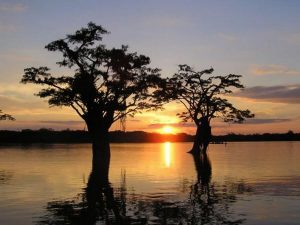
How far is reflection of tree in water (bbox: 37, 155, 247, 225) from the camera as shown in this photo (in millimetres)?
17188

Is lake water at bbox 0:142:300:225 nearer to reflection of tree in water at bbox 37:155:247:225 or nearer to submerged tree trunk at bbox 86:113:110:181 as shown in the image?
reflection of tree in water at bbox 37:155:247:225

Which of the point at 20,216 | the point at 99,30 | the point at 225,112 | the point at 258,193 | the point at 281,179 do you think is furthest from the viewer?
the point at 225,112

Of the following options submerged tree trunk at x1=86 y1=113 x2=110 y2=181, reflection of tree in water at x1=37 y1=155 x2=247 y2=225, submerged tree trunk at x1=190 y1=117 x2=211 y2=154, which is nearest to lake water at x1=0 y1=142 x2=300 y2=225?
reflection of tree in water at x1=37 y1=155 x2=247 y2=225

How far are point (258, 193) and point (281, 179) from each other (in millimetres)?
7571

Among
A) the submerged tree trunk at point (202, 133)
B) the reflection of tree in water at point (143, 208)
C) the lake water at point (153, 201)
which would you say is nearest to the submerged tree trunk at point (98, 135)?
the lake water at point (153, 201)

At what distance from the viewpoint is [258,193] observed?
24.5 m

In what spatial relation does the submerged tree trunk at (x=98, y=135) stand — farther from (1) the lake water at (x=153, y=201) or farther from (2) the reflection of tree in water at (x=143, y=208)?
(2) the reflection of tree in water at (x=143, y=208)

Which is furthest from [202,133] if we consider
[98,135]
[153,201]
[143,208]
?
[143,208]

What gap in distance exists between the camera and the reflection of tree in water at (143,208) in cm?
1719

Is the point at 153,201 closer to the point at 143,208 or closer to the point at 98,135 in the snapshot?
the point at 143,208

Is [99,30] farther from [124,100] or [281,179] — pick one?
[281,179]

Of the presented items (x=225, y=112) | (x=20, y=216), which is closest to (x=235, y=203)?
(x=20, y=216)

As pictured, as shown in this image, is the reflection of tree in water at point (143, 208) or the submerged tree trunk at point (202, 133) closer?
the reflection of tree in water at point (143, 208)

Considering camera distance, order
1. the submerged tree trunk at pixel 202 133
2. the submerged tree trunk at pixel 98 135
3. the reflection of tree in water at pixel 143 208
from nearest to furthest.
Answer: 1. the reflection of tree in water at pixel 143 208
2. the submerged tree trunk at pixel 98 135
3. the submerged tree trunk at pixel 202 133
